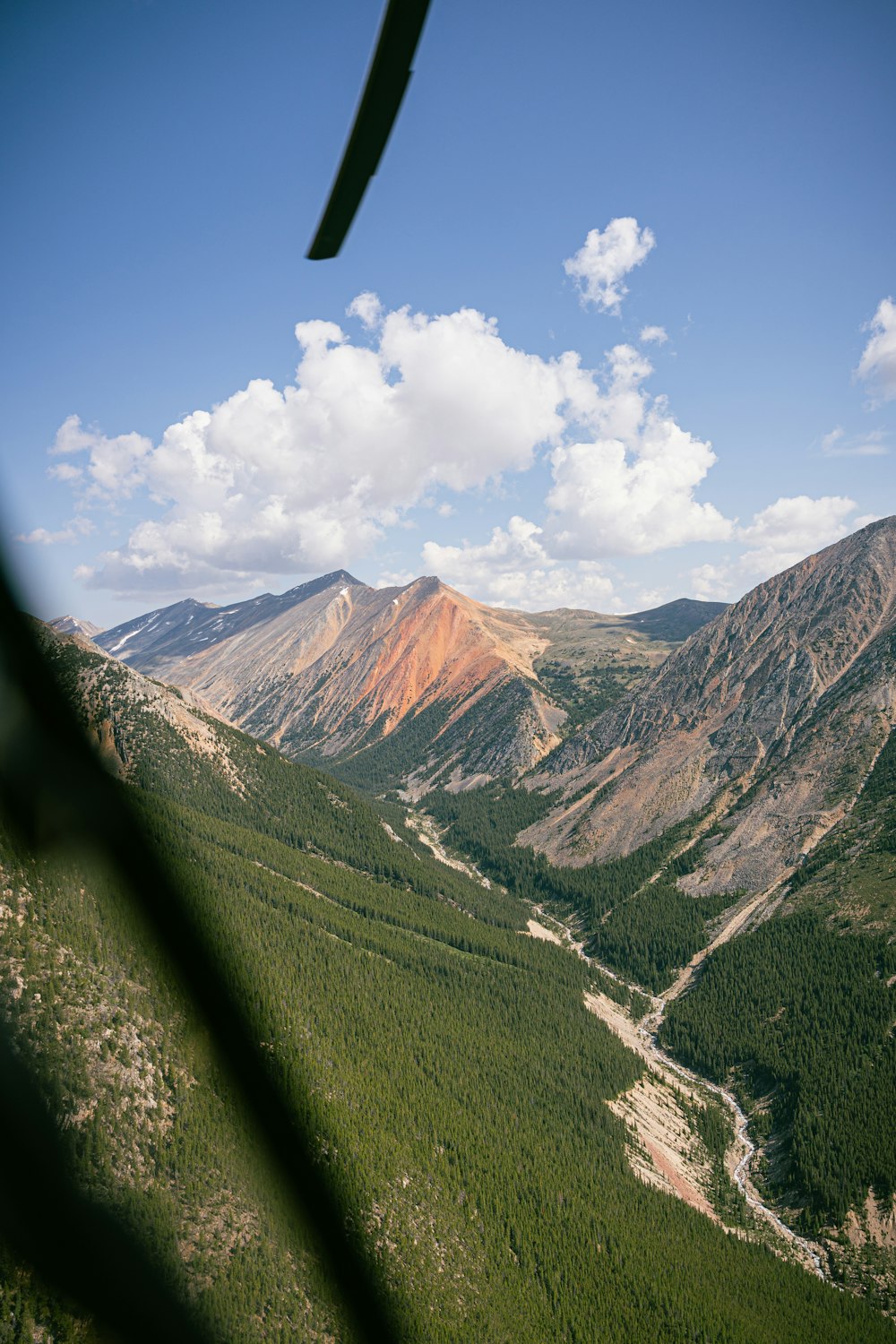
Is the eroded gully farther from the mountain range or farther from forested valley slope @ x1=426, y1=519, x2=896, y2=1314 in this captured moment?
forested valley slope @ x1=426, y1=519, x2=896, y2=1314

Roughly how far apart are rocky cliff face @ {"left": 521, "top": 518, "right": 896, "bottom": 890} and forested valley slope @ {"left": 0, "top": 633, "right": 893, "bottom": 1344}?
1162 cm

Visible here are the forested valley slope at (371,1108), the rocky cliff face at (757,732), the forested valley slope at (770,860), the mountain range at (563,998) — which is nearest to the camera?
the forested valley slope at (371,1108)

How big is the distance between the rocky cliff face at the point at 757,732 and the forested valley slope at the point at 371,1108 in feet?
38.1

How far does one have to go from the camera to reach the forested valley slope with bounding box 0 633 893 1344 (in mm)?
11055

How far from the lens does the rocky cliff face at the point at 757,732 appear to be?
8375 cm

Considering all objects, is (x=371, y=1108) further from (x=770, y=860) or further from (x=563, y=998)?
(x=770, y=860)

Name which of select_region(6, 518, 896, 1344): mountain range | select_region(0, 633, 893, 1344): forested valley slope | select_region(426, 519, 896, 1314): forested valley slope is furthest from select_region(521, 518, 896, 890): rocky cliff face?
select_region(0, 633, 893, 1344): forested valley slope

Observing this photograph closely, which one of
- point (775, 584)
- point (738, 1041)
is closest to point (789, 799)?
point (738, 1041)

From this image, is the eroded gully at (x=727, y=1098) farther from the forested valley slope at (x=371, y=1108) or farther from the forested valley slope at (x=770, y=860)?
the forested valley slope at (x=371, y=1108)

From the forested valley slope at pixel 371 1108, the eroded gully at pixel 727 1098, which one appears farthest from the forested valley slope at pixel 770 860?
the forested valley slope at pixel 371 1108

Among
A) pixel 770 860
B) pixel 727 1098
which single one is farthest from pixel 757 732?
pixel 727 1098

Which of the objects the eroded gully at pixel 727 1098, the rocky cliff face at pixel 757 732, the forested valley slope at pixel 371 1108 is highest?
the rocky cliff face at pixel 757 732

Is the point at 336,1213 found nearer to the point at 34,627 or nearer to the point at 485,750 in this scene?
the point at 34,627

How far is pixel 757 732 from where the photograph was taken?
328ft
